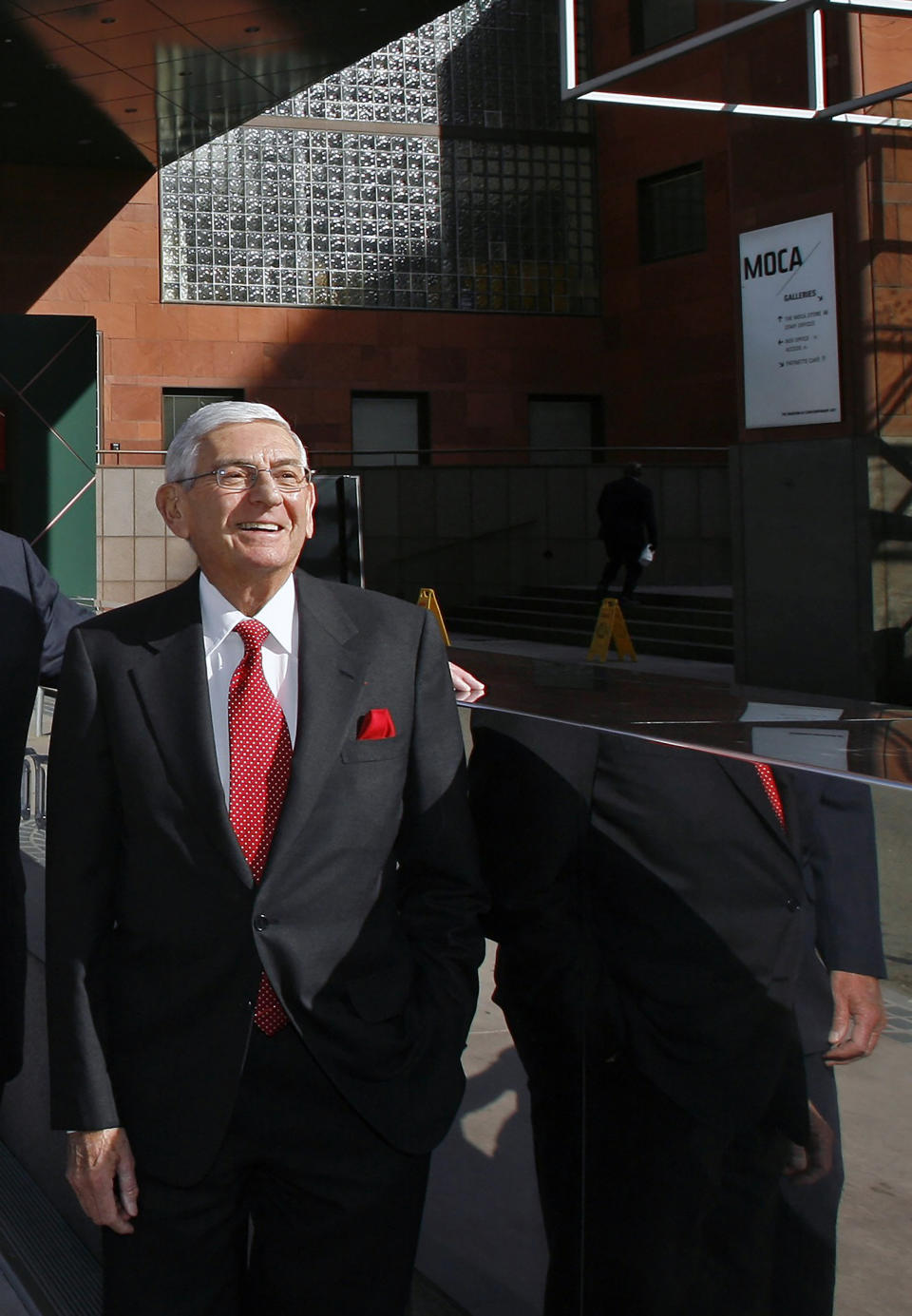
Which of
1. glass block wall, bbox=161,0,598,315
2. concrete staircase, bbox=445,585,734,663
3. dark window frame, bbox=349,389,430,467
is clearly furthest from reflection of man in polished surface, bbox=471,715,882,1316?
glass block wall, bbox=161,0,598,315

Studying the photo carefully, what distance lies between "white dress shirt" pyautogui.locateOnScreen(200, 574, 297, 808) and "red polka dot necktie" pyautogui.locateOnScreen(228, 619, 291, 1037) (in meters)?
0.02

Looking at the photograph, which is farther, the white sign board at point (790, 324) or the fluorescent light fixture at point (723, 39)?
the white sign board at point (790, 324)

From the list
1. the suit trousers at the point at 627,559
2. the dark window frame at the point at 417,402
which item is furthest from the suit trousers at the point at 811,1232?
the dark window frame at the point at 417,402

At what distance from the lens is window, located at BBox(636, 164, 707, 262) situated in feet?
80.0

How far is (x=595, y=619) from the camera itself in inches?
755

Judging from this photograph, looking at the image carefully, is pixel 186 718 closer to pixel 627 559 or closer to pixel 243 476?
pixel 243 476

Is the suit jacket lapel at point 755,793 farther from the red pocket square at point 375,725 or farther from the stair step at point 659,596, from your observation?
the stair step at point 659,596

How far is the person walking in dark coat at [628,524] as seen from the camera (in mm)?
18250

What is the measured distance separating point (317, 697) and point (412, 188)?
78.2 feet

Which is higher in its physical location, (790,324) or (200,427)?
(790,324)

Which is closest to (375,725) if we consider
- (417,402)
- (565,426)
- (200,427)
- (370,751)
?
(370,751)

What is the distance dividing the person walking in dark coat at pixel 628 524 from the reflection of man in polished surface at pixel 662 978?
15778mm

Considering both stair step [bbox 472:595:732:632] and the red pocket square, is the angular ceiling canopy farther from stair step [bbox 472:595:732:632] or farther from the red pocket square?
the red pocket square

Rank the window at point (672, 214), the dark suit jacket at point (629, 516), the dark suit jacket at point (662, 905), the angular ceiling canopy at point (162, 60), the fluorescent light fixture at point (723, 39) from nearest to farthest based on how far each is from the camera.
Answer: the dark suit jacket at point (662, 905) → the fluorescent light fixture at point (723, 39) → the angular ceiling canopy at point (162, 60) → the dark suit jacket at point (629, 516) → the window at point (672, 214)
